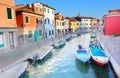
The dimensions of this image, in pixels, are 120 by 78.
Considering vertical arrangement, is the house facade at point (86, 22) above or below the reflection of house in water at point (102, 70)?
above

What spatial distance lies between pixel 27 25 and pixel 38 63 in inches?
469

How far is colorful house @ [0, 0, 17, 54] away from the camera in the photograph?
1577 centimetres

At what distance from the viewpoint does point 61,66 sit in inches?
532

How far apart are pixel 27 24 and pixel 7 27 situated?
7699 mm

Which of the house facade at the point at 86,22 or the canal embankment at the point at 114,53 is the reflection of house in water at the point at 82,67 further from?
the house facade at the point at 86,22

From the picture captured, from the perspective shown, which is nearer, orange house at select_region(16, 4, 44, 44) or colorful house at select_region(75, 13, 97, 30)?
orange house at select_region(16, 4, 44, 44)

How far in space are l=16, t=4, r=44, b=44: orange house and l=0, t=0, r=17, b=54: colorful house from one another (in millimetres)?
4315

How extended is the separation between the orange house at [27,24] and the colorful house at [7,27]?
14.2 ft

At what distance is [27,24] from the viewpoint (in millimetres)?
24203

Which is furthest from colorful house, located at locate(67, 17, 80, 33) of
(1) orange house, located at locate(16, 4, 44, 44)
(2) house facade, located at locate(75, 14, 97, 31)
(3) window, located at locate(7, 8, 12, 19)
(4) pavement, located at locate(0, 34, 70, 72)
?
(3) window, located at locate(7, 8, 12, 19)

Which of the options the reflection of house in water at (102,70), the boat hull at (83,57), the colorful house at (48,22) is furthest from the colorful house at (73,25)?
the reflection of house in water at (102,70)

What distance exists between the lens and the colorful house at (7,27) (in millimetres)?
15766

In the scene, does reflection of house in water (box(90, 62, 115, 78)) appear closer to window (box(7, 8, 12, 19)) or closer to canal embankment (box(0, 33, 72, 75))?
canal embankment (box(0, 33, 72, 75))

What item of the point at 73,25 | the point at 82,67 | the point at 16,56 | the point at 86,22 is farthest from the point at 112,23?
the point at 86,22
